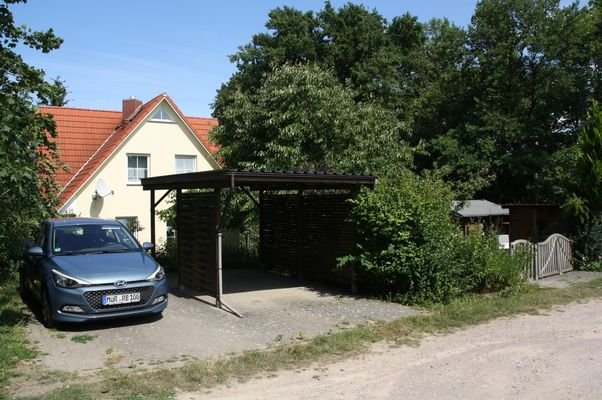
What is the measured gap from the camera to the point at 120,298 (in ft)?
27.8

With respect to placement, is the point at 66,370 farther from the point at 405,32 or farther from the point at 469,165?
the point at 405,32

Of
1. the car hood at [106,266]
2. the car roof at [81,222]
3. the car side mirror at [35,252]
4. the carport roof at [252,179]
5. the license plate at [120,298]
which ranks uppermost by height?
the carport roof at [252,179]

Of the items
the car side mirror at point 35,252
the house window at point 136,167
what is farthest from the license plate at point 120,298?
the house window at point 136,167

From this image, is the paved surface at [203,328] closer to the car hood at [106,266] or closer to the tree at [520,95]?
the car hood at [106,266]

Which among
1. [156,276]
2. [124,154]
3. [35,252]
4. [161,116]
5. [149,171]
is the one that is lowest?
[156,276]

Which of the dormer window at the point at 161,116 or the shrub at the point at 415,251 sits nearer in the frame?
the shrub at the point at 415,251

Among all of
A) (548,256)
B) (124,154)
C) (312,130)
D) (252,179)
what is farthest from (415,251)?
(124,154)

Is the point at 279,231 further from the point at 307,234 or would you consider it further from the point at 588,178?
the point at 588,178

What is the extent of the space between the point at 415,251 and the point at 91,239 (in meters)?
6.00

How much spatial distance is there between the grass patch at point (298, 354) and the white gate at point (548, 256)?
287 centimetres

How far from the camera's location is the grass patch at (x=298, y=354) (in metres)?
5.88

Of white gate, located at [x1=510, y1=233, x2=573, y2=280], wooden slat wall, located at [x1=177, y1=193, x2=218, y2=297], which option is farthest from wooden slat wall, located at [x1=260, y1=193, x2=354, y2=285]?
white gate, located at [x1=510, y1=233, x2=573, y2=280]

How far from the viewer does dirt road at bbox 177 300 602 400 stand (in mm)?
5727

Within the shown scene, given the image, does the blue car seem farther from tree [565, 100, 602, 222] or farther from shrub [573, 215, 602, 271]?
tree [565, 100, 602, 222]
